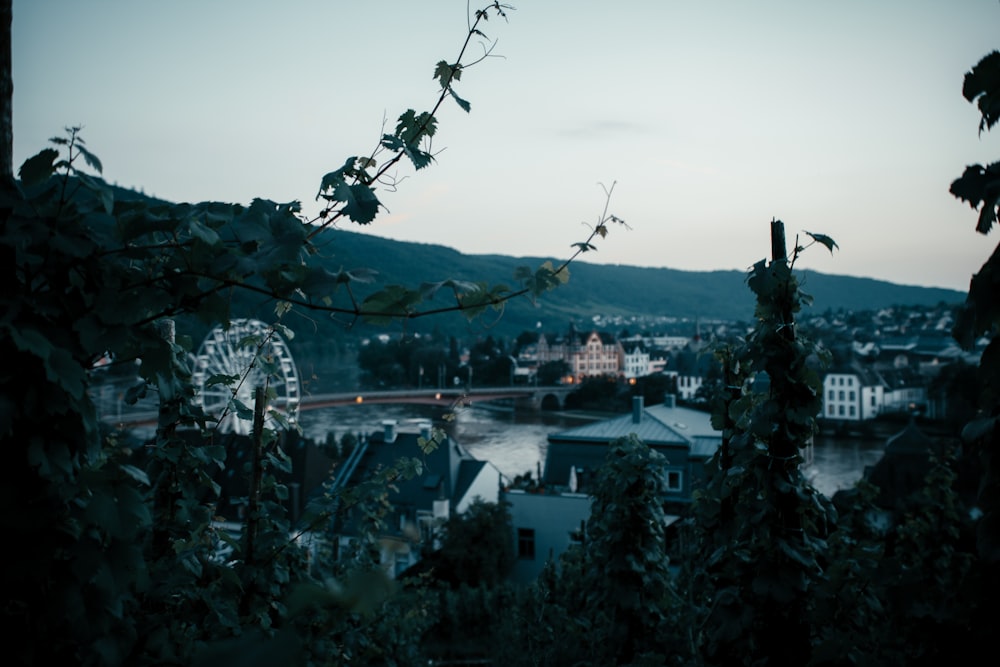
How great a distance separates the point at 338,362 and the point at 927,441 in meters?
59.4

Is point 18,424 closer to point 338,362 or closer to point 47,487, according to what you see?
point 47,487

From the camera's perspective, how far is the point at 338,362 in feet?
249

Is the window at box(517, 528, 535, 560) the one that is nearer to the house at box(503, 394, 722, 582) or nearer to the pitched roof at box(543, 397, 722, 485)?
the house at box(503, 394, 722, 582)

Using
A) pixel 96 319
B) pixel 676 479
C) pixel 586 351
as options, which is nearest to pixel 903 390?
pixel 586 351

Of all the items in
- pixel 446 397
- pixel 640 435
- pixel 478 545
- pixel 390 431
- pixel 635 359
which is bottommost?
pixel 478 545

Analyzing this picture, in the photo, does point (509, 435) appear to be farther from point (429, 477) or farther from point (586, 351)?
point (586, 351)

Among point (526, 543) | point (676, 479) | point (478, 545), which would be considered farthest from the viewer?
point (526, 543)

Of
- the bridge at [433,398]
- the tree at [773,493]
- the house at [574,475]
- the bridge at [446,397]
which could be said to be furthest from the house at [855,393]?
the tree at [773,493]

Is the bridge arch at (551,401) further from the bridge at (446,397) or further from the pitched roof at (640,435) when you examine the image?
the pitched roof at (640,435)

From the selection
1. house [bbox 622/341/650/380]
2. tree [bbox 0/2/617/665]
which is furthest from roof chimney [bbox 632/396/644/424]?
house [bbox 622/341/650/380]

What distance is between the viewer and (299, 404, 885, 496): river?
3209 centimetres

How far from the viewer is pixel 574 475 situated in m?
19.7

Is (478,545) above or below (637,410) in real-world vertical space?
below

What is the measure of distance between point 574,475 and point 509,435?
20411mm
